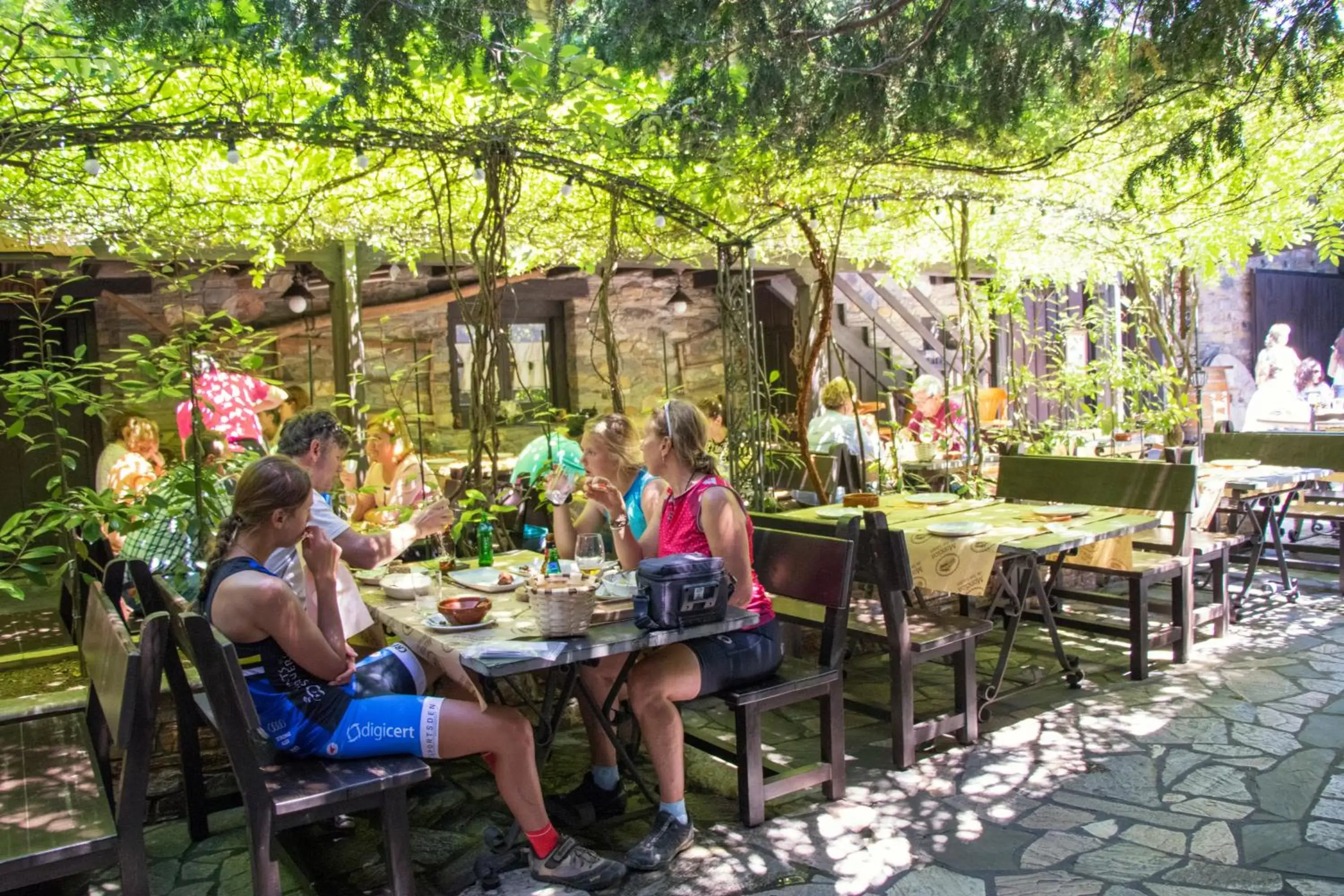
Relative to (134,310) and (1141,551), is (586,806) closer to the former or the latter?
(1141,551)

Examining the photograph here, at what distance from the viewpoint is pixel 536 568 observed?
12.3 feet

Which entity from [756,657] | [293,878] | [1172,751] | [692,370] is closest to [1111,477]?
[1172,751]

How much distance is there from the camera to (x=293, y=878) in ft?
10.4

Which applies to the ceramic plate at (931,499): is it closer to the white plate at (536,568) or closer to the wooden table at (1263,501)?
the wooden table at (1263,501)

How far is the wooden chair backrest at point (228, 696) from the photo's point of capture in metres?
2.39

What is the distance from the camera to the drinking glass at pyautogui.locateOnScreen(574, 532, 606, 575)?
3289 millimetres

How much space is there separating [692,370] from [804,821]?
29.1 ft

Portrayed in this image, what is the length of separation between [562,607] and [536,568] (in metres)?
0.90

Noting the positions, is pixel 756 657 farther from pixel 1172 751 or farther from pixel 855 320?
pixel 855 320

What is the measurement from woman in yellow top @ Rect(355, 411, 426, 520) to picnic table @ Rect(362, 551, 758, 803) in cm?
150

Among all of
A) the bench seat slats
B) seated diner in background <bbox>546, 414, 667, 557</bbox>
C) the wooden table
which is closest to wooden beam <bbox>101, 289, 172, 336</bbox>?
seated diner in background <bbox>546, 414, 667, 557</bbox>

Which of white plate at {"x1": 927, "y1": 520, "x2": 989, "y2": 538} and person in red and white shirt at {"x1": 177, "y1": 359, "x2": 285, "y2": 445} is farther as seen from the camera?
person in red and white shirt at {"x1": 177, "y1": 359, "x2": 285, "y2": 445}

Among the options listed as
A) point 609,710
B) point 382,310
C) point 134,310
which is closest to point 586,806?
point 609,710

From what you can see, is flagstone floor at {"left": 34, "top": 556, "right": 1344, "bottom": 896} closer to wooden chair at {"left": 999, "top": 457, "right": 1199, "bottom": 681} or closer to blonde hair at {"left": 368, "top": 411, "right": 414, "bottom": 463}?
wooden chair at {"left": 999, "top": 457, "right": 1199, "bottom": 681}
